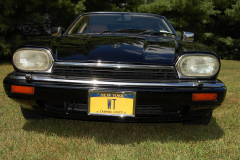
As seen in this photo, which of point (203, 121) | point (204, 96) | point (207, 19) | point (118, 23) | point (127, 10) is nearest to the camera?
point (204, 96)

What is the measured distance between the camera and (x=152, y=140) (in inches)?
88.1

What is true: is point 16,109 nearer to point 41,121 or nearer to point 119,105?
point 41,121

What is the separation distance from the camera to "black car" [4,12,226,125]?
1982 mm

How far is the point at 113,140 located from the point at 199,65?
1023 millimetres

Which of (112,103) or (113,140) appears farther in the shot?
(113,140)

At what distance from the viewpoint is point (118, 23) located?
333cm

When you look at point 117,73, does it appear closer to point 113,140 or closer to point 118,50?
point 118,50

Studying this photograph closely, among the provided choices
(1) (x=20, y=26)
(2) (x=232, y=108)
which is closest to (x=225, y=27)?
(1) (x=20, y=26)

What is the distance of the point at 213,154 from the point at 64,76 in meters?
1.40

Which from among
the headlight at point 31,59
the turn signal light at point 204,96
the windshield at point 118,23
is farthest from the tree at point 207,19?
the headlight at point 31,59

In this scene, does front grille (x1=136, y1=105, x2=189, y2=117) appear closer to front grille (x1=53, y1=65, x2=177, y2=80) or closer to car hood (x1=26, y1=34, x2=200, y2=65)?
front grille (x1=53, y1=65, x2=177, y2=80)

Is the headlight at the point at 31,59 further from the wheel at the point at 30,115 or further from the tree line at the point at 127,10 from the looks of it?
the tree line at the point at 127,10

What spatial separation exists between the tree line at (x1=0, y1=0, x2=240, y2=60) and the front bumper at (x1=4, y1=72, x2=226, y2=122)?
663 centimetres

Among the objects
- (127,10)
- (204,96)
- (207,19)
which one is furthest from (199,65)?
(207,19)
